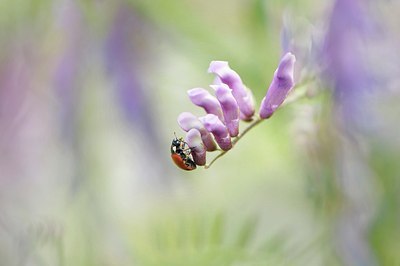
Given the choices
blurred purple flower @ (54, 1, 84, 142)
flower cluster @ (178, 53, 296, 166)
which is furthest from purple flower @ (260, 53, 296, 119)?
blurred purple flower @ (54, 1, 84, 142)

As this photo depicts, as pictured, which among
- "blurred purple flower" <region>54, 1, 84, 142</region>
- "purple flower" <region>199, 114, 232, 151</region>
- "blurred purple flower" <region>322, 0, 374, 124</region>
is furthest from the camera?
"blurred purple flower" <region>54, 1, 84, 142</region>

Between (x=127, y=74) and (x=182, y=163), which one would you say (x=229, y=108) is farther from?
(x=127, y=74)

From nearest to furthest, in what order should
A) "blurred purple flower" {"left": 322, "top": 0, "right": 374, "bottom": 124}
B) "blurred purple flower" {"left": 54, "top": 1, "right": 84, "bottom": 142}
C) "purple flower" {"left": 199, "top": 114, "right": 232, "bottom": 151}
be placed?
"purple flower" {"left": 199, "top": 114, "right": 232, "bottom": 151} < "blurred purple flower" {"left": 322, "top": 0, "right": 374, "bottom": 124} < "blurred purple flower" {"left": 54, "top": 1, "right": 84, "bottom": 142}

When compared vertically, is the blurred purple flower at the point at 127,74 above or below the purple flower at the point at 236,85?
above

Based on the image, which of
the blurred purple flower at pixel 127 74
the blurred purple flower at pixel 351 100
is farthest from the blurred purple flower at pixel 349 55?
the blurred purple flower at pixel 127 74

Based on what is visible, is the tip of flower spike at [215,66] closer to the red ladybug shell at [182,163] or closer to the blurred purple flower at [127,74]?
the red ladybug shell at [182,163]

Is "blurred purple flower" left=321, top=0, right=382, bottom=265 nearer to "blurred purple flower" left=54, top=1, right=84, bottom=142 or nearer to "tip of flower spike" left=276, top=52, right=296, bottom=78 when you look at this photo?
"tip of flower spike" left=276, top=52, right=296, bottom=78

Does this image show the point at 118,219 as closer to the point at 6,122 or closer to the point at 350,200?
the point at 6,122
